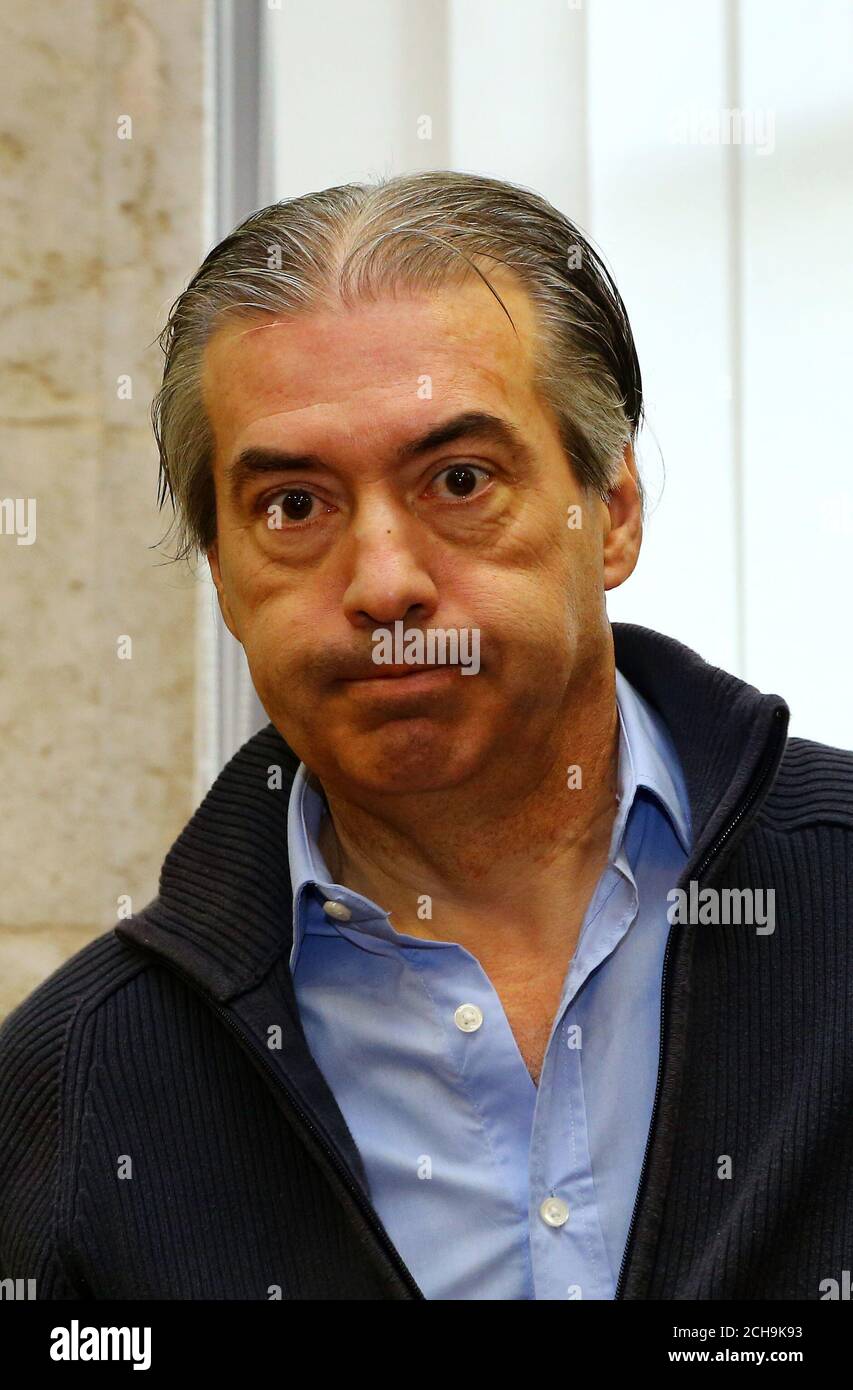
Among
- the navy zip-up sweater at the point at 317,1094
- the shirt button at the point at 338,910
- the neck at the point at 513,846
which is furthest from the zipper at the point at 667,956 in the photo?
the shirt button at the point at 338,910

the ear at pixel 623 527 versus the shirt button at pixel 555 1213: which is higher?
the ear at pixel 623 527

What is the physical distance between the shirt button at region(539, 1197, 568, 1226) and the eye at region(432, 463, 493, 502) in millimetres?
506

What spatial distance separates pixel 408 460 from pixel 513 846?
0.32 metres

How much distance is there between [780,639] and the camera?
1.82m

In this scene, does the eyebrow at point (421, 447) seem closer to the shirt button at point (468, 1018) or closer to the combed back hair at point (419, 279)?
the combed back hair at point (419, 279)

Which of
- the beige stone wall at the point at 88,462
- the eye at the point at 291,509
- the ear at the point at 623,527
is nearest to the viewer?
the eye at the point at 291,509

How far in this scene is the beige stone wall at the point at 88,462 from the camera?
81.4 inches

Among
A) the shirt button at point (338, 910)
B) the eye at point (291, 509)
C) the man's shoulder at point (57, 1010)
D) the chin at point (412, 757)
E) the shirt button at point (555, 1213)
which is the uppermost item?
the eye at point (291, 509)

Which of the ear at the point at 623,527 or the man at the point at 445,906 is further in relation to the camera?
the ear at the point at 623,527

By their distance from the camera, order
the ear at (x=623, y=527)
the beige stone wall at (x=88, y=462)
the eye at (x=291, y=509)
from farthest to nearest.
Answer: the beige stone wall at (x=88, y=462) → the ear at (x=623, y=527) → the eye at (x=291, y=509)

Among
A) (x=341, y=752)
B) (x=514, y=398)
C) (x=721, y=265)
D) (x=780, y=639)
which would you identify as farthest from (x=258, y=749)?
(x=721, y=265)

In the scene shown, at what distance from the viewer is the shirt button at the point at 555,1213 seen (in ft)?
3.34

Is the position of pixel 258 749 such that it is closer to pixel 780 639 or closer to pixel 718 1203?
pixel 718 1203
